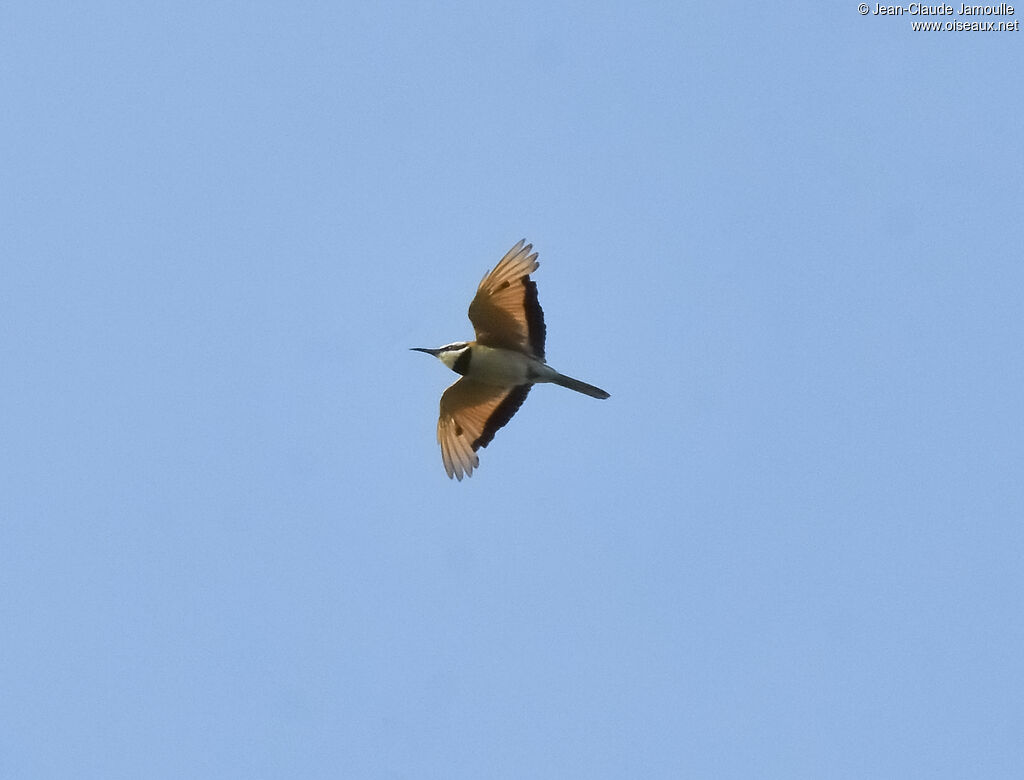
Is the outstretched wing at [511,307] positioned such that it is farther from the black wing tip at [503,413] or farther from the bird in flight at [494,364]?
the black wing tip at [503,413]

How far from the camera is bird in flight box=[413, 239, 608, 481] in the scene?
17453mm

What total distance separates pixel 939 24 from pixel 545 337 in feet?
19.6

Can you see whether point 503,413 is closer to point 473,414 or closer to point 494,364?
point 473,414

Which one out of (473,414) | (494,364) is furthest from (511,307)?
(473,414)

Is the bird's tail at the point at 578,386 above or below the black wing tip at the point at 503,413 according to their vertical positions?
above

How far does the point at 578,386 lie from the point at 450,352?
156 centimetres

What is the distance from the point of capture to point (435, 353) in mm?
18516

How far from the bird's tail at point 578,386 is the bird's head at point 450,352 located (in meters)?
1.12

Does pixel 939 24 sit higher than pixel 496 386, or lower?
higher

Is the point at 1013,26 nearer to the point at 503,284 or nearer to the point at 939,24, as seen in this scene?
the point at 939,24

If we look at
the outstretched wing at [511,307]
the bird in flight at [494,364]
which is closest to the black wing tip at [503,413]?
the bird in flight at [494,364]

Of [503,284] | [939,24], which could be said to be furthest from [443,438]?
[939,24]

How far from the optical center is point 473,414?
18.5 metres

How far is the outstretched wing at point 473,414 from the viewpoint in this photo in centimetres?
1830
